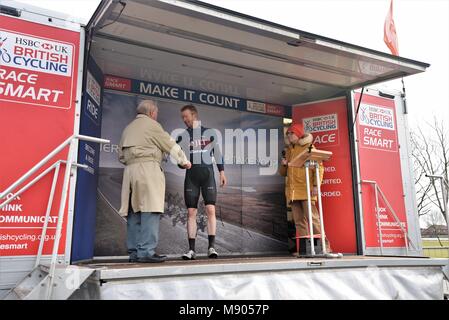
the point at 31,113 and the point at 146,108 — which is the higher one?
the point at 146,108

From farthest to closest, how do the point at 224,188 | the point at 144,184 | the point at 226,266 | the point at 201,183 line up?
1. the point at 224,188
2. the point at 201,183
3. the point at 144,184
4. the point at 226,266

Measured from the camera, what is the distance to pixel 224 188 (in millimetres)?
5887

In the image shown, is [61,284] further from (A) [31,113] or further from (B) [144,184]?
(A) [31,113]

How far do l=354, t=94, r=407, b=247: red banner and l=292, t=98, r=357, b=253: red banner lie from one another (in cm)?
17

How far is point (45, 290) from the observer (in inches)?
111

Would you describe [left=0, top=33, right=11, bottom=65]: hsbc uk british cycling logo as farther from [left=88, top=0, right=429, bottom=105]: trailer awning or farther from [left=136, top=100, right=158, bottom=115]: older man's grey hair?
[left=136, top=100, right=158, bottom=115]: older man's grey hair

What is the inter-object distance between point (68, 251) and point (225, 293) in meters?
1.42

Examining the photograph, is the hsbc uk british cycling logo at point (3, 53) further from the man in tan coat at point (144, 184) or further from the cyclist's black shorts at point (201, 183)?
the cyclist's black shorts at point (201, 183)

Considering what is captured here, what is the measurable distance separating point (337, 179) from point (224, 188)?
61.3 inches

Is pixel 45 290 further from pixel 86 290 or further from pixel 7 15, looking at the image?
pixel 7 15

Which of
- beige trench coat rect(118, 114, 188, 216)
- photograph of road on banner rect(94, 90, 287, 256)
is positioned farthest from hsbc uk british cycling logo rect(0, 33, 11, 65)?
photograph of road on banner rect(94, 90, 287, 256)

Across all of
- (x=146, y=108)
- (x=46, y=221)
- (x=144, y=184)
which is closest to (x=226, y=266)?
(x=144, y=184)

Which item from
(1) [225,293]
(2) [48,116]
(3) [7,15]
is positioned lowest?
(1) [225,293]
